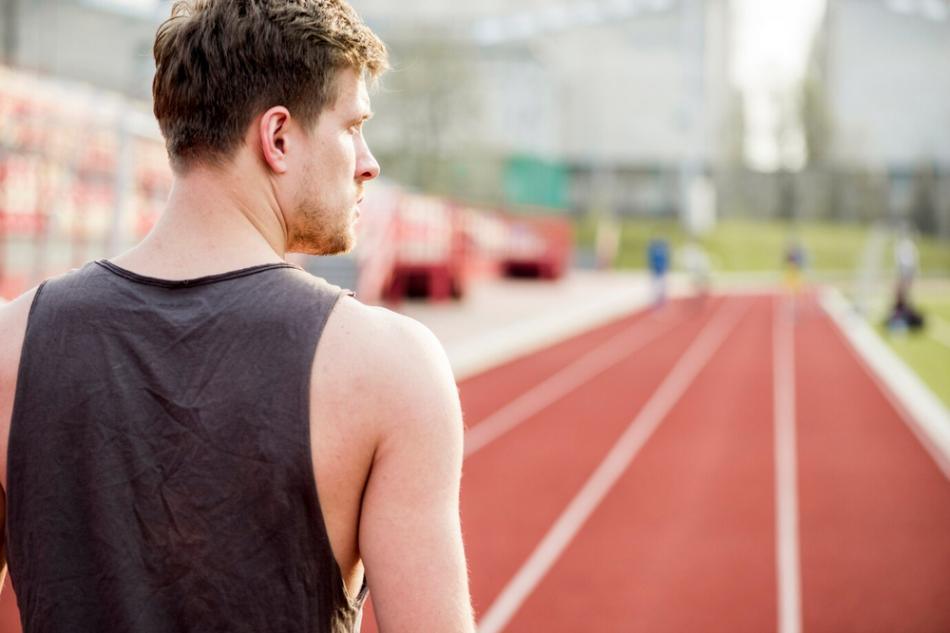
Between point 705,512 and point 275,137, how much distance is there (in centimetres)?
799

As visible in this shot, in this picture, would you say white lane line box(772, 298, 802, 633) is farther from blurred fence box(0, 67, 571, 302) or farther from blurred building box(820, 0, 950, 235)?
blurred building box(820, 0, 950, 235)

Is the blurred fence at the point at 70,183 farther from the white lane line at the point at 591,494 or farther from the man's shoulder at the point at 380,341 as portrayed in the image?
the man's shoulder at the point at 380,341

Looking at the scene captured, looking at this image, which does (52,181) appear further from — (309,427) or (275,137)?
(309,427)

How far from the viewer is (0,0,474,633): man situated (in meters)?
1.33

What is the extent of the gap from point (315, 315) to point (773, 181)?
6979 cm

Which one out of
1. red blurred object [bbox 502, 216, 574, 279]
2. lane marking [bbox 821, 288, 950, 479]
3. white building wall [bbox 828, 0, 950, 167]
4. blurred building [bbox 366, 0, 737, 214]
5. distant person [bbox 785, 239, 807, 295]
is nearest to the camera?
lane marking [bbox 821, 288, 950, 479]

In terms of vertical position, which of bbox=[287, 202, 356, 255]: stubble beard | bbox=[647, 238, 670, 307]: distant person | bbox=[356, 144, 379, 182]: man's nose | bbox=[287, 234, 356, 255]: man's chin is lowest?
bbox=[647, 238, 670, 307]: distant person

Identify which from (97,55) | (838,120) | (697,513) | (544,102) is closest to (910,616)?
(697,513)

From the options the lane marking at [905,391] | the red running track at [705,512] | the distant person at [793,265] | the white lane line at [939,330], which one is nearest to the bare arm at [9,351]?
the red running track at [705,512]

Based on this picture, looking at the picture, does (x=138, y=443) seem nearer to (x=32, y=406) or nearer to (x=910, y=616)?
(x=32, y=406)

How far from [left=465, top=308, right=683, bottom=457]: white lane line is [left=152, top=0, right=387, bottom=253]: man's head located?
6.49 metres

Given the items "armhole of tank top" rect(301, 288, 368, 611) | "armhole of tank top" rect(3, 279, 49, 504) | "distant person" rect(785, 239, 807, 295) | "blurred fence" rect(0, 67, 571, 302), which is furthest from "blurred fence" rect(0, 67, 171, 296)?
"distant person" rect(785, 239, 807, 295)

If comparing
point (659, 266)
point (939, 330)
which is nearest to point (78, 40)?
point (659, 266)

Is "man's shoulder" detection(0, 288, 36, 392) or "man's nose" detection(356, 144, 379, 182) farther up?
"man's nose" detection(356, 144, 379, 182)
